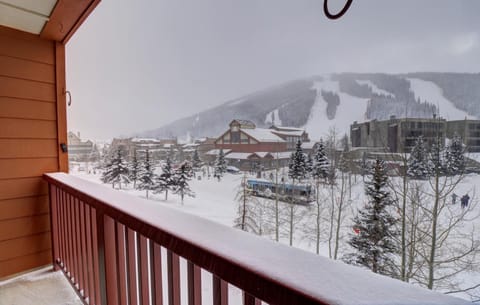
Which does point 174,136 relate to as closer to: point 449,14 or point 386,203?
point 386,203

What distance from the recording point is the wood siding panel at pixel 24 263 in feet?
Result: 6.31

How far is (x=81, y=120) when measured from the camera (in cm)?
203

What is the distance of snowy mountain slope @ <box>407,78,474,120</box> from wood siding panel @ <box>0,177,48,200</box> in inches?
98.4

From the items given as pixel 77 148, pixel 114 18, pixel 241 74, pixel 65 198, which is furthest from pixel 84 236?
pixel 114 18

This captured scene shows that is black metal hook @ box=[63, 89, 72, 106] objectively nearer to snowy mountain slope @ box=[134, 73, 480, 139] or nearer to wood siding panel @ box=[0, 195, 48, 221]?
wood siding panel @ box=[0, 195, 48, 221]

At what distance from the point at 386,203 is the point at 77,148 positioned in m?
2.19

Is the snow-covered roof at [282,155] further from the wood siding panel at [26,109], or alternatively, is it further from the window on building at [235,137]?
the wood siding panel at [26,109]

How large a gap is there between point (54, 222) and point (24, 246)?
0.29 metres

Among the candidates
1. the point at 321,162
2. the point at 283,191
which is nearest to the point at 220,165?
the point at 283,191

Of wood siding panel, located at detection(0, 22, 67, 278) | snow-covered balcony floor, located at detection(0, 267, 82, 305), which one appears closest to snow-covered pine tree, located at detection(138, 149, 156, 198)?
snow-covered balcony floor, located at detection(0, 267, 82, 305)

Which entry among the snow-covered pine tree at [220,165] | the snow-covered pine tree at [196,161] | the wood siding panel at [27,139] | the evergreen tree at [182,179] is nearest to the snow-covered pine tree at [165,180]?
the evergreen tree at [182,179]

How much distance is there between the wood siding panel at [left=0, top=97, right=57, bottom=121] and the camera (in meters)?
1.85

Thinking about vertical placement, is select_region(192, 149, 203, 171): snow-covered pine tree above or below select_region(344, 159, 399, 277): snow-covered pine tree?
above

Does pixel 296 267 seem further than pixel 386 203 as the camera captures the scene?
No
